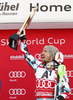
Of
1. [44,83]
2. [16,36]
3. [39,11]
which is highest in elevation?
[16,36]

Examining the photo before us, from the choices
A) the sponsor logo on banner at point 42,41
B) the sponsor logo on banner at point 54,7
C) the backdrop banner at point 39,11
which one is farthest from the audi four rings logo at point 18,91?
the sponsor logo on banner at point 54,7

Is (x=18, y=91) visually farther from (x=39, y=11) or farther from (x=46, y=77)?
(x=46, y=77)

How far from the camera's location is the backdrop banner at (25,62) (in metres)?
5.54

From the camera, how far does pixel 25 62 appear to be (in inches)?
219

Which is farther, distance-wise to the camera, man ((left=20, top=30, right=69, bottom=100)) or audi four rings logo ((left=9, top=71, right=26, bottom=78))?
audi four rings logo ((left=9, top=71, right=26, bottom=78))

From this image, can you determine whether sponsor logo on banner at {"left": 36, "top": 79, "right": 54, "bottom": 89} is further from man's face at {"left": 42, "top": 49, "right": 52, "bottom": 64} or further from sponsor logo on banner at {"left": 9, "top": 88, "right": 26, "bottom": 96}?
sponsor logo on banner at {"left": 9, "top": 88, "right": 26, "bottom": 96}

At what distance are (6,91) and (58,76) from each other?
2.40 metres

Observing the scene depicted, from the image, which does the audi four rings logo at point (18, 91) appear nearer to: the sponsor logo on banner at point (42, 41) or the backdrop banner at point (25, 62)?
the backdrop banner at point (25, 62)

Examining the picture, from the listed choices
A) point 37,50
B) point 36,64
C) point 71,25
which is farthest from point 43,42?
point 36,64

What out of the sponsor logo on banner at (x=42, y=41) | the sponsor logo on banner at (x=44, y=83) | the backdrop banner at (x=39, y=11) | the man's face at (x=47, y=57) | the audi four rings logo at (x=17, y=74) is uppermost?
the backdrop banner at (x=39, y=11)

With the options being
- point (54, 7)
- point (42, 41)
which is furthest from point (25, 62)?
point (54, 7)

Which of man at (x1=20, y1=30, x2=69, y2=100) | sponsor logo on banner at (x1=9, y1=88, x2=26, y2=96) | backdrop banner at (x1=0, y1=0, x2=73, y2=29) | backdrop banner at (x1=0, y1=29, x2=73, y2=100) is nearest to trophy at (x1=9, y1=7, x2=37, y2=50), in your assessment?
man at (x1=20, y1=30, x2=69, y2=100)

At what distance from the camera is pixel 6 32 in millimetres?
5602

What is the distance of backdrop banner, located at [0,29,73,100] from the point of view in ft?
18.2
